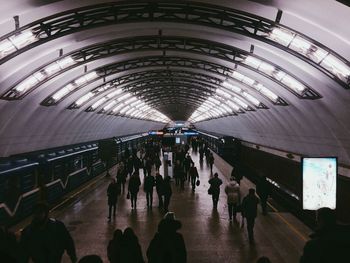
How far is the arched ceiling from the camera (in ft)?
33.8

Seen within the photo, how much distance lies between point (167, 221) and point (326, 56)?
869 cm

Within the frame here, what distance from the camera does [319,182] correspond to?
8.78 meters

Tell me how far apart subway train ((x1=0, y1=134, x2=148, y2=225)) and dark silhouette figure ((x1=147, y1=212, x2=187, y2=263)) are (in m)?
8.05

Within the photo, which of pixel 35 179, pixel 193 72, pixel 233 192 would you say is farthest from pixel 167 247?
pixel 193 72

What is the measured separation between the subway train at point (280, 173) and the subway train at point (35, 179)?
863 cm

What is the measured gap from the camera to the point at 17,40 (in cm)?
1102

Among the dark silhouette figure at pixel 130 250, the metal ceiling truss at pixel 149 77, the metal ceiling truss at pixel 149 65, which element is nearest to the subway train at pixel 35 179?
the metal ceiling truss at pixel 149 65

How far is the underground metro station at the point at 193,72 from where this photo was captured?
9281 millimetres

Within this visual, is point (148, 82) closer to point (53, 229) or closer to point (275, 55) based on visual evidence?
point (275, 55)

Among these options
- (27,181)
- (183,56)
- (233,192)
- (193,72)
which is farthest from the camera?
(193,72)

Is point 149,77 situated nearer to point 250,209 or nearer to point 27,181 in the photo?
point 27,181

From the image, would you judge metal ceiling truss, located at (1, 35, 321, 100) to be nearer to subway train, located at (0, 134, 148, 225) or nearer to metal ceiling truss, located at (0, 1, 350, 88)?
metal ceiling truss, located at (0, 1, 350, 88)

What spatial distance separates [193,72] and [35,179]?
13.6m

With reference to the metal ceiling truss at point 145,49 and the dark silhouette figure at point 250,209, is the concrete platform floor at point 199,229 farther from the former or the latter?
the metal ceiling truss at point 145,49
